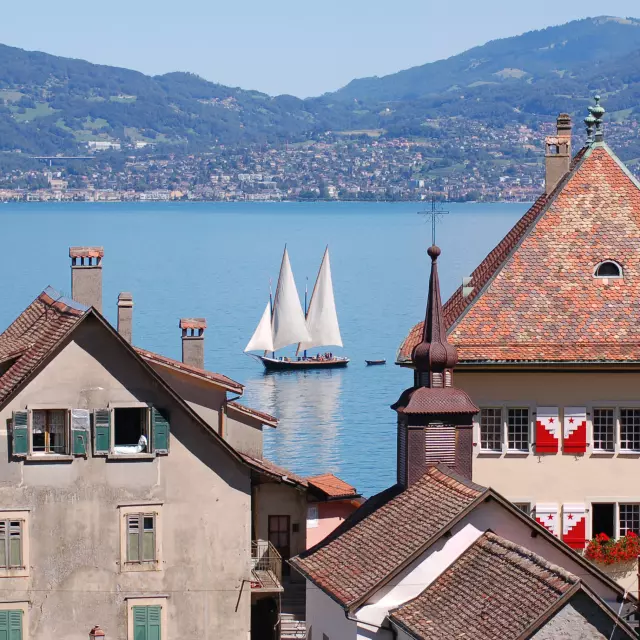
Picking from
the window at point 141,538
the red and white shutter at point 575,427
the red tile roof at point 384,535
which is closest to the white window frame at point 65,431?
Answer: the window at point 141,538

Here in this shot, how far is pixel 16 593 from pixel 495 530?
8.79m

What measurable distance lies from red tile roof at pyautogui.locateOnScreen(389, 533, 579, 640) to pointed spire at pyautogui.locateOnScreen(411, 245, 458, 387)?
554 centimetres

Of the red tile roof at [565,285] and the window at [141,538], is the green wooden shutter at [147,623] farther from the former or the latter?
the red tile roof at [565,285]

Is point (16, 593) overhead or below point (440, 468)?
below

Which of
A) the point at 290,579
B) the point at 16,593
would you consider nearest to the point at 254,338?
the point at 290,579

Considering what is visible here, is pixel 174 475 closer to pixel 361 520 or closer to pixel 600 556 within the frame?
pixel 361 520

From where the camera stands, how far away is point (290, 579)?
4366cm

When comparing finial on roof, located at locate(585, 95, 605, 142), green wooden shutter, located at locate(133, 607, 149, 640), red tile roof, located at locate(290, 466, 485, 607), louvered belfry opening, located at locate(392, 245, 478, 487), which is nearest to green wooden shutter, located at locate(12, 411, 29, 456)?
green wooden shutter, located at locate(133, 607, 149, 640)

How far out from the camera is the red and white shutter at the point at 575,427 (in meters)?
39.4

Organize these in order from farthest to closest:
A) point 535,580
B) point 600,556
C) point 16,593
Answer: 1. point 600,556
2. point 16,593
3. point 535,580

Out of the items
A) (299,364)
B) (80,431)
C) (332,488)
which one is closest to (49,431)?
(80,431)

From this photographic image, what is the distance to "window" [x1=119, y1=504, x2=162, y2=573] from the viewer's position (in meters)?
34.2

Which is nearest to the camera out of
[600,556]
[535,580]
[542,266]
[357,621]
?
[535,580]

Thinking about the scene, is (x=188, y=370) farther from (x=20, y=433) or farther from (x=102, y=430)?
(x=20, y=433)
